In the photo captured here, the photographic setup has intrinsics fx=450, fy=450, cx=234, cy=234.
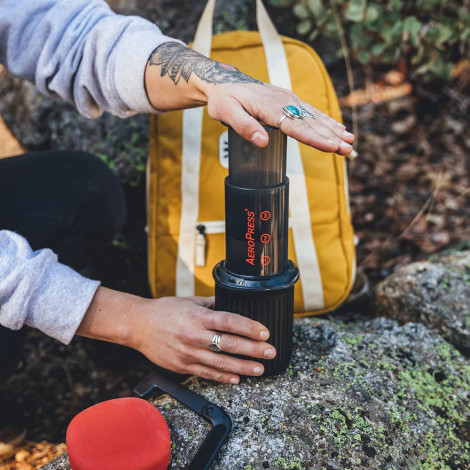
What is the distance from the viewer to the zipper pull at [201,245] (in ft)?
6.31

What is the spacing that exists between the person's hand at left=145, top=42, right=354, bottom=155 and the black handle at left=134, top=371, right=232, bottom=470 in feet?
2.33

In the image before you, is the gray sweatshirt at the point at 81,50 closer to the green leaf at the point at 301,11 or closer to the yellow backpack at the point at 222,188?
the yellow backpack at the point at 222,188

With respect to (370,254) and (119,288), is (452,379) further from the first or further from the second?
(119,288)

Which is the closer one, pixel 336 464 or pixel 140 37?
pixel 336 464

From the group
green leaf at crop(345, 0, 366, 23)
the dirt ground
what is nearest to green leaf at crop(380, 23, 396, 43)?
green leaf at crop(345, 0, 366, 23)

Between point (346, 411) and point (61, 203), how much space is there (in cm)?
124

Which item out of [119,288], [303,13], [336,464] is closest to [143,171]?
[119,288]

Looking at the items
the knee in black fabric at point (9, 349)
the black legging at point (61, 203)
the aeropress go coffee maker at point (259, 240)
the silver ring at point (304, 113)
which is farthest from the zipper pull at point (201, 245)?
the silver ring at point (304, 113)

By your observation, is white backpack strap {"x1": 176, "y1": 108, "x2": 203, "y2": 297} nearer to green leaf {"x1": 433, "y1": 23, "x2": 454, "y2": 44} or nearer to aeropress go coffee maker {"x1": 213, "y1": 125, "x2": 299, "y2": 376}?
aeropress go coffee maker {"x1": 213, "y1": 125, "x2": 299, "y2": 376}

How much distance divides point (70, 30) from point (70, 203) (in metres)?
0.62

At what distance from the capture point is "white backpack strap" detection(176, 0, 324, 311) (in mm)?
1906

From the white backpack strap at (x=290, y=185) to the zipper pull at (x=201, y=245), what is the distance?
0.03m

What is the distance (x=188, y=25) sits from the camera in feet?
8.81

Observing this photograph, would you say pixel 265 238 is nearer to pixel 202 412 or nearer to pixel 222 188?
pixel 202 412
